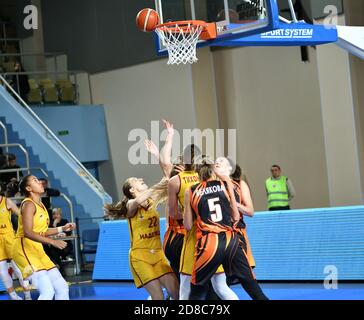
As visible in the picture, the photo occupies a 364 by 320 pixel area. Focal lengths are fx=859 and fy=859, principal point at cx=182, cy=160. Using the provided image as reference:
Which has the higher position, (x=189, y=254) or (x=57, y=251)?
(x=189, y=254)

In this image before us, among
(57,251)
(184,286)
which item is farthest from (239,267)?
(57,251)

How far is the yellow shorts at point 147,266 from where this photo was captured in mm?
9633

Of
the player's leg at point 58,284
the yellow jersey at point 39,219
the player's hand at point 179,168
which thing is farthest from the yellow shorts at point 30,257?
the player's hand at point 179,168

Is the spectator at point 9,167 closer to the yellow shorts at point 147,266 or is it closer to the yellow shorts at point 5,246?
the yellow shorts at point 5,246

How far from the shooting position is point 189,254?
948cm

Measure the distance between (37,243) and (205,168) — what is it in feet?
9.72

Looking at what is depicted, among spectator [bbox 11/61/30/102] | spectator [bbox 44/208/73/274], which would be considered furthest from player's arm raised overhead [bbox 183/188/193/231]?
spectator [bbox 11/61/30/102]

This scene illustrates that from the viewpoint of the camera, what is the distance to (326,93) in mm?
18516

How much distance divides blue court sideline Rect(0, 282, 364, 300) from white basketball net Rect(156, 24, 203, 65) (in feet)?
12.0

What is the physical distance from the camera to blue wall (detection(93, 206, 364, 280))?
12820mm

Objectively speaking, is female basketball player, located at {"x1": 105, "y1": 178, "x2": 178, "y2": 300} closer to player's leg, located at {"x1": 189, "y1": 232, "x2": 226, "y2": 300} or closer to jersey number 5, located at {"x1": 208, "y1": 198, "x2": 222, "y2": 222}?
player's leg, located at {"x1": 189, "y1": 232, "x2": 226, "y2": 300}

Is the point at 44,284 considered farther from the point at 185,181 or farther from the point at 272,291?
the point at 272,291

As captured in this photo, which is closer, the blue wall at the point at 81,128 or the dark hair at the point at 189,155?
the dark hair at the point at 189,155
